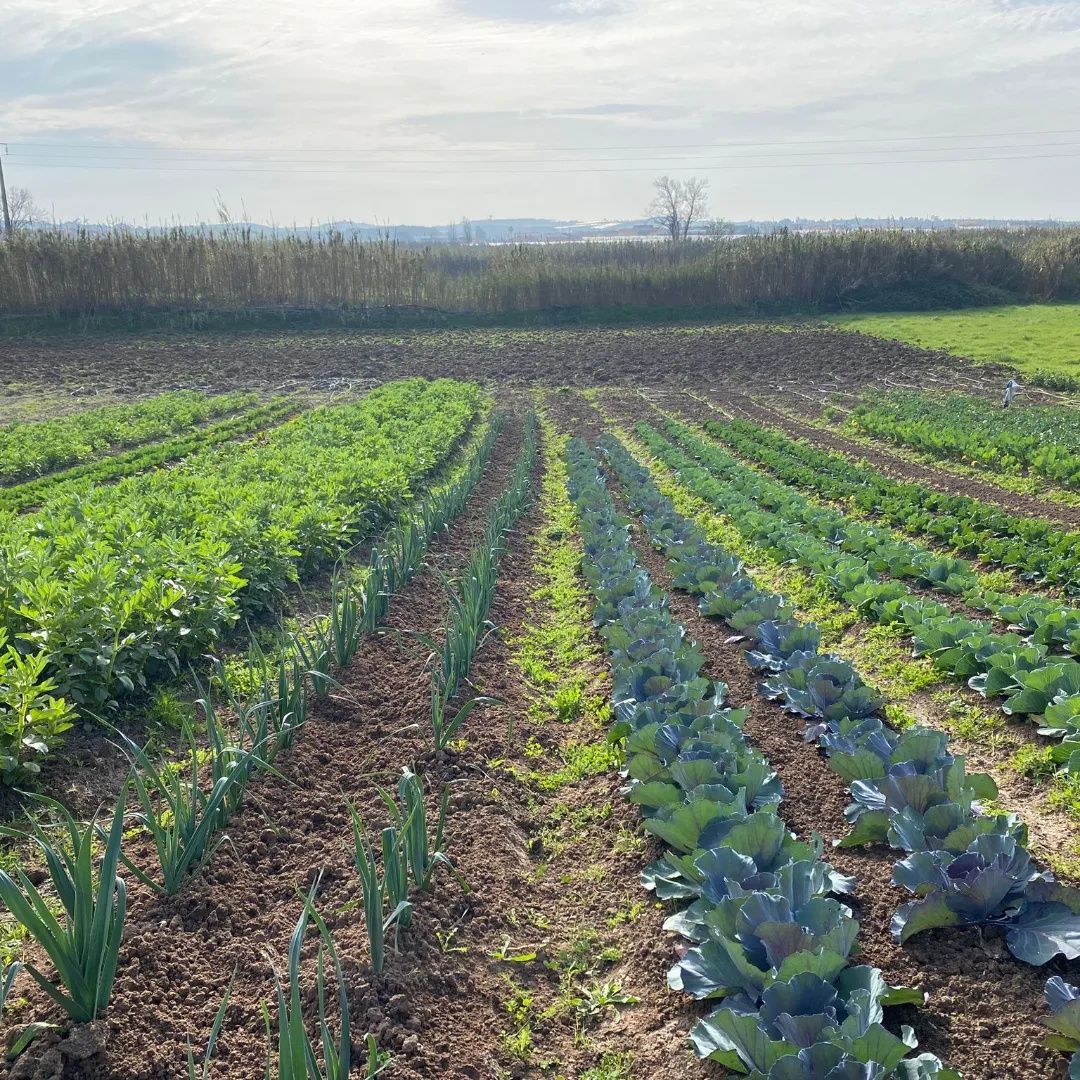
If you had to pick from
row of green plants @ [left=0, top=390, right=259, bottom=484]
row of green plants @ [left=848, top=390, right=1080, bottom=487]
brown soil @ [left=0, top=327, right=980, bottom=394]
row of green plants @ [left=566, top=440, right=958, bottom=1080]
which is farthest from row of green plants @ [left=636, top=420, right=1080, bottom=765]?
brown soil @ [left=0, top=327, right=980, bottom=394]

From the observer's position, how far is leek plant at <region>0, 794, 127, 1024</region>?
8.66 ft

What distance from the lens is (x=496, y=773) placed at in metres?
4.97

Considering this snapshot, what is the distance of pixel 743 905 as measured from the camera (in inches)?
119

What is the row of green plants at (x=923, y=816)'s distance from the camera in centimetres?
321

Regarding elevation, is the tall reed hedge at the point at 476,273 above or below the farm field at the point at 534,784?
above

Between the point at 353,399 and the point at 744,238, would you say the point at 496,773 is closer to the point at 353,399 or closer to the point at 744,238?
the point at 353,399

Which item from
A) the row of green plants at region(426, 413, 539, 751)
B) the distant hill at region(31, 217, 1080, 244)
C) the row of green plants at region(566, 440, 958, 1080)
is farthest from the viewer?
the distant hill at region(31, 217, 1080, 244)

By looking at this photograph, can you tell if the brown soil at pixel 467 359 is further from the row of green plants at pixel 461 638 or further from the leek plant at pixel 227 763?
the leek plant at pixel 227 763

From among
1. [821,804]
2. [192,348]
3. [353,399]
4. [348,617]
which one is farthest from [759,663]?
[192,348]

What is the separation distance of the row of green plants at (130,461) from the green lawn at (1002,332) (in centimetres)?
1797

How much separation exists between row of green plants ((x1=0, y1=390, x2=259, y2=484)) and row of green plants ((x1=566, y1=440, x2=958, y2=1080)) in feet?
37.3

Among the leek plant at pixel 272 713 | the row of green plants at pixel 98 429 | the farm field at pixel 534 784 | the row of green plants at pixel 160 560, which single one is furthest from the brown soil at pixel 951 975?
the row of green plants at pixel 98 429

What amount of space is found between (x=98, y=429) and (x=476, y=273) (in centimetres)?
2473

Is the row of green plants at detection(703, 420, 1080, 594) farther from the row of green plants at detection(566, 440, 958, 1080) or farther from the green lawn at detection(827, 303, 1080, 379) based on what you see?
the green lawn at detection(827, 303, 1080, 379)
